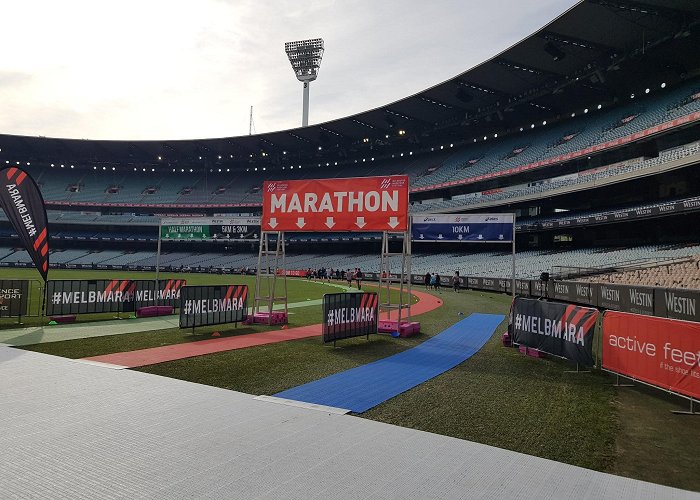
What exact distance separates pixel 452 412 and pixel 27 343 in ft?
35.2

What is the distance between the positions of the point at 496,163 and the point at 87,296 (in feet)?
137

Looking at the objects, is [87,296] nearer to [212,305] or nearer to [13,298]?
[13,298]

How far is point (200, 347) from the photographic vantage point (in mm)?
10859

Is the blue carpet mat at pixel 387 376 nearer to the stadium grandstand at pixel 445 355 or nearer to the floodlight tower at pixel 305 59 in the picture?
the stadium grandstand at pixel 445 355

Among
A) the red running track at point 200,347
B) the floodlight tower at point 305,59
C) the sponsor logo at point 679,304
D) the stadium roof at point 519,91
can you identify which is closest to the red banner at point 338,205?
the red running track at point 200,347

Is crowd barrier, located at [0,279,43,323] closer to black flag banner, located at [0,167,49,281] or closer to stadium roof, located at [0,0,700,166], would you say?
black flag banner, located at [0,167,49,281]

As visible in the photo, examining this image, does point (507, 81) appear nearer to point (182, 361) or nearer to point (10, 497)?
point (182, 361)

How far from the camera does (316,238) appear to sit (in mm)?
61781

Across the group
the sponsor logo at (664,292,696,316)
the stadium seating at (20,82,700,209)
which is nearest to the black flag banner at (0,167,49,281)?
the sponsor logo at (664,292,696,316)

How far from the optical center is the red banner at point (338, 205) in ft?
41.2

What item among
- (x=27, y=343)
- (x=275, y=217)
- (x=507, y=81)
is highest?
(x=507, y=81)

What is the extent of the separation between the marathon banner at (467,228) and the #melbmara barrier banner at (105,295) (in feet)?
34.1

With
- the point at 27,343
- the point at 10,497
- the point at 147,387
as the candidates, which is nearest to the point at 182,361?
the point at 147,387

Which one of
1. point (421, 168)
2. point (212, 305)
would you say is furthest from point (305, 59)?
point (212, 305)
